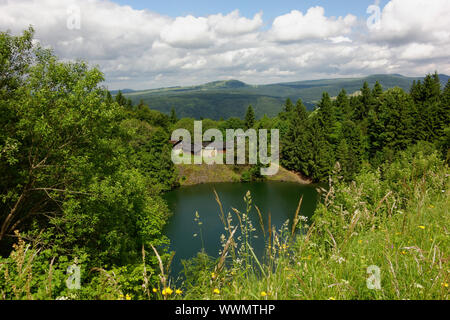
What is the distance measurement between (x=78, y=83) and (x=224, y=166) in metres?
41.9

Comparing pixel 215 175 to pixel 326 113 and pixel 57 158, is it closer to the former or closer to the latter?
pixel 326 113

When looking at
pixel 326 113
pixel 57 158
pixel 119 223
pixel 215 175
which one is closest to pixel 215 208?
pixel 215 175

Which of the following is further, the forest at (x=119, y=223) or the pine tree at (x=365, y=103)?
the pine tree at (x=365, y=103)

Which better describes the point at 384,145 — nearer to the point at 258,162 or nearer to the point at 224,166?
the point at 258,162

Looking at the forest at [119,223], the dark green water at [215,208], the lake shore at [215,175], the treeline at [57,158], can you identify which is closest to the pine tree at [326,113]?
the lake shore at [215,175]

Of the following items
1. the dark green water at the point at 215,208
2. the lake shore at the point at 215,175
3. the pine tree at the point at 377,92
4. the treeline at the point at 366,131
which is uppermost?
the pine tree at the point at 377,92

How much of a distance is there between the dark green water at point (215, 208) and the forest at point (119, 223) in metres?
9.24

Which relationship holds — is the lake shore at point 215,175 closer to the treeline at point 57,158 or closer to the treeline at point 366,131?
the treeline at point 366,131

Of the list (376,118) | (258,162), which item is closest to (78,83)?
(258,162)

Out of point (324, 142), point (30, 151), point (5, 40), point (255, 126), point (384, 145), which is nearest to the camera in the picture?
point (30, 151)

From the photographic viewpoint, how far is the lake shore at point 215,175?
47.5 meters

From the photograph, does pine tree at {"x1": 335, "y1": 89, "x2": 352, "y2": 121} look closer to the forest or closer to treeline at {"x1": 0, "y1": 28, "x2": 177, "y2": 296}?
the forest

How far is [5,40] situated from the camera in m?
8.82

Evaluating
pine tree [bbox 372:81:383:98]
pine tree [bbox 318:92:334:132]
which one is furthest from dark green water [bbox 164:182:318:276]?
pine tree [bbox 372:81:383:98]
